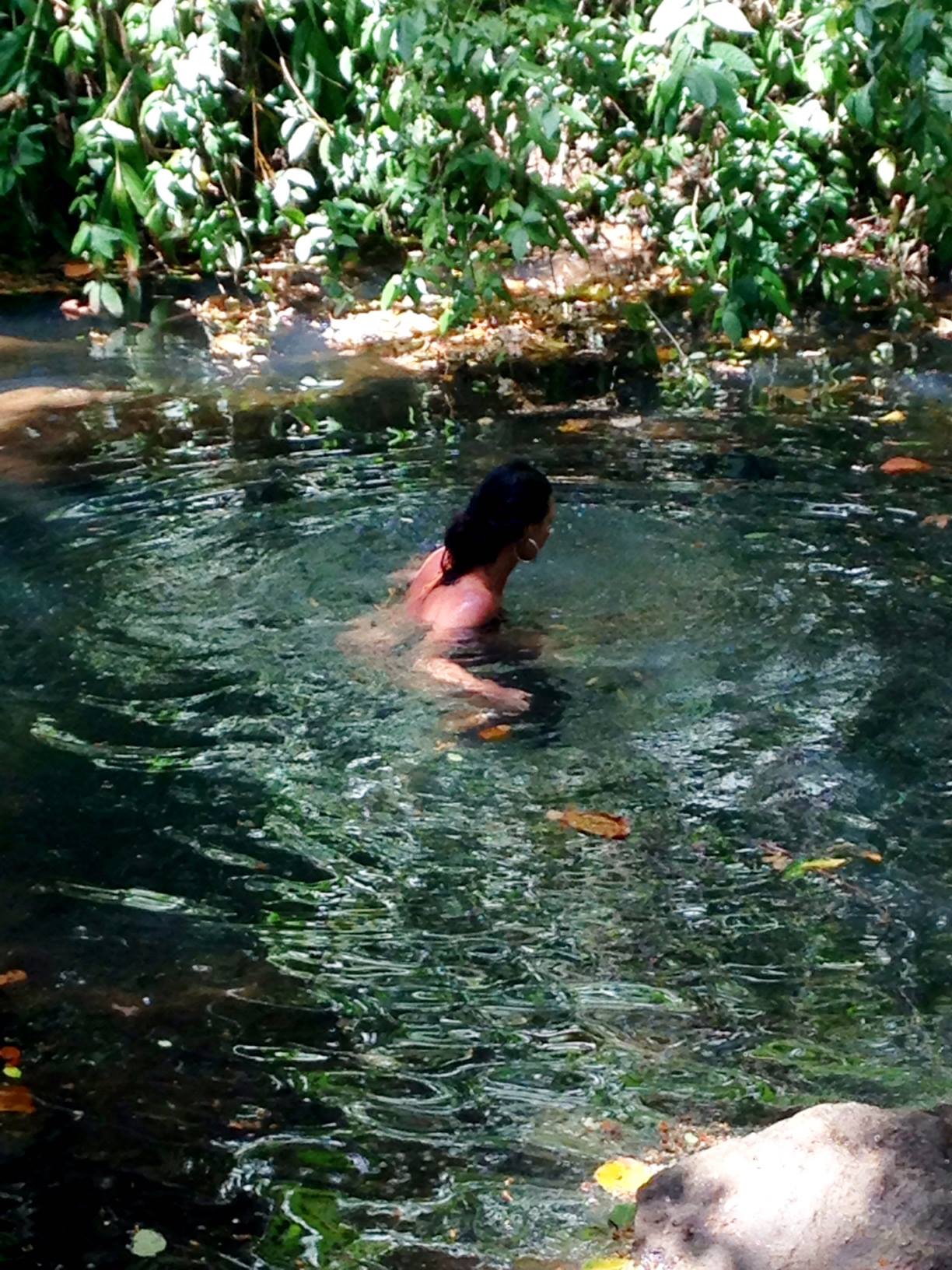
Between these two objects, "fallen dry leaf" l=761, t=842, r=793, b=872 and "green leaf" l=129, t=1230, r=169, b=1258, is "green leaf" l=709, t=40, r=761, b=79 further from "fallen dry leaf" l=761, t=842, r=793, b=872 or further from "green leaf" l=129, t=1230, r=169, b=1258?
"green leaf" l=129, t=1230, r=169, b=1258

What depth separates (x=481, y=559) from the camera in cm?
583

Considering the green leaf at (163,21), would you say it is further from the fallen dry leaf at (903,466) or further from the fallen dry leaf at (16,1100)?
the fallen dry leaf at (16,1100)

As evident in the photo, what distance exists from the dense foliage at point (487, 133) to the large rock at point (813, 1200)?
3.07 metres

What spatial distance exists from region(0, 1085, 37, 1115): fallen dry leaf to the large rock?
1356 millimetres

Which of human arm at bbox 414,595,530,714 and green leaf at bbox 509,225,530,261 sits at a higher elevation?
green leaf at bbox 509,225,530,261

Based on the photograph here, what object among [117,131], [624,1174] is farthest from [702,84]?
[117,131]

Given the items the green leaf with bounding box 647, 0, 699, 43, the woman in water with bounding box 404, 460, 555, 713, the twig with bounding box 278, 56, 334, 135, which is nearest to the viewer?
A: the green leaf with bounding box 647, 0, 699, 43

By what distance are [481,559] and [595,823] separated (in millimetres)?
1425

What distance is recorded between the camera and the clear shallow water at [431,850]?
3301 mm

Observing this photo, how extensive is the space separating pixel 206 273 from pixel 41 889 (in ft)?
26.1

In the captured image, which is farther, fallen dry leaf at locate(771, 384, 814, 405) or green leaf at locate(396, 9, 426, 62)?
fallen dry leaf at locate(771, 384, 814, 405)

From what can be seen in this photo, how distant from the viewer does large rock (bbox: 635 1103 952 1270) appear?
271 cm

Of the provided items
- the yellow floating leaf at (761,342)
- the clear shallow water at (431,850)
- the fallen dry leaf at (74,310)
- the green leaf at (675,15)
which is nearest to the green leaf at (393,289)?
the clear shallow water at (431,850)

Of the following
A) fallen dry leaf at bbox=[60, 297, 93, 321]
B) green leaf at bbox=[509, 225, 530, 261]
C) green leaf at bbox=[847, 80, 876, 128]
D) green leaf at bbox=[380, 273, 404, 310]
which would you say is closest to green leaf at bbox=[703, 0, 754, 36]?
green leaf at bbox=[847, 80, 876, 128]
